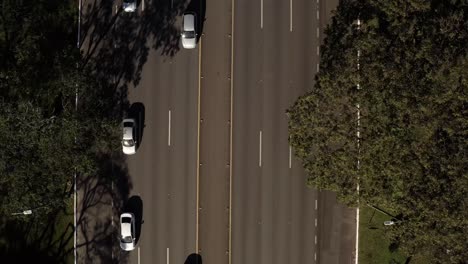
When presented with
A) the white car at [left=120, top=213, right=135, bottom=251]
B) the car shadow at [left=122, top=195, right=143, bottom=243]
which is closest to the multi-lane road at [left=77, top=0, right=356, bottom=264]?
the car shadow at [left=122, top=195, right=143, bottom=243]

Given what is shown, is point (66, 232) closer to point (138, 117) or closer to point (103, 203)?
point (103, 203)

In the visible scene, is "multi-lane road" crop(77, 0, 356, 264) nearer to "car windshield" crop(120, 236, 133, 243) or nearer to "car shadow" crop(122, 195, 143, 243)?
"car shadow" crop(122, 195, 143, 243)

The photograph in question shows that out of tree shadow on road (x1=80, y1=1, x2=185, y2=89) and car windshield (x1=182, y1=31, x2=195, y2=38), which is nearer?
car windshield (x1=182, y1=31, x2=195, y2=38)

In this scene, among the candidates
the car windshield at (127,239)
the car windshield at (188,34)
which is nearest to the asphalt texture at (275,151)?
the car windshield at (188,34)

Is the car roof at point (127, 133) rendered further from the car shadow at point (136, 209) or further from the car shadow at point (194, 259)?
the car shadow at point (194, 259)

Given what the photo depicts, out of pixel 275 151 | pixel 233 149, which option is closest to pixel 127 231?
pixel 233 149

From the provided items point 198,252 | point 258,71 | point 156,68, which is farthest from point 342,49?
point 198,252
